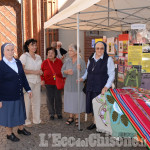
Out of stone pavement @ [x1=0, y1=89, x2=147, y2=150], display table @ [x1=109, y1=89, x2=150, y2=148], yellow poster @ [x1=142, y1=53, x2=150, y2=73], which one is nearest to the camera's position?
display table @ [x1=109, y1=89, x2=150, y2=148]

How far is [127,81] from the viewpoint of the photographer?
17.6 feet

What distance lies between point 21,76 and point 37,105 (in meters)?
1.07

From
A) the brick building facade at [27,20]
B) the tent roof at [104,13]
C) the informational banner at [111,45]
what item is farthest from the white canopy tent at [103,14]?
the brick building facade at [27,20]

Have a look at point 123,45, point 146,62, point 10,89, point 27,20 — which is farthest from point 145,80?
point 27,20

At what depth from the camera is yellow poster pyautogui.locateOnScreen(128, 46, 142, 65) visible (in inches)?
192

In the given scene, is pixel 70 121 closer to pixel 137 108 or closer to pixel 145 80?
pixel 145 80

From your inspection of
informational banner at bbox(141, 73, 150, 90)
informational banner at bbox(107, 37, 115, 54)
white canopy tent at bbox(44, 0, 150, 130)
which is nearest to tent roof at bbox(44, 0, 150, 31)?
white canopy tent at bbox(44, 0, 150, 130)

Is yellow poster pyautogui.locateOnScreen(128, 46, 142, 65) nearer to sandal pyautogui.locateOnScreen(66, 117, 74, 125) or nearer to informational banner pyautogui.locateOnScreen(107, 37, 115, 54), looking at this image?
informational banner pyautogui.locateOnScreen(107, 37, 115, 54)

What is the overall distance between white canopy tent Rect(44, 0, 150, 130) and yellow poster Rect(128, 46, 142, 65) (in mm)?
743

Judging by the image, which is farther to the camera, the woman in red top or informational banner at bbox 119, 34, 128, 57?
informational banner at bbox 119, 34, 128, 57

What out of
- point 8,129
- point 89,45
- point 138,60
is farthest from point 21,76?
point 89,45

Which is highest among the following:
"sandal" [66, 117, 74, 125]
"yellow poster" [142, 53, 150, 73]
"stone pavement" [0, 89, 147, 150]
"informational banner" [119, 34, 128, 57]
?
"informational banner" [119, 34, 128, 57]

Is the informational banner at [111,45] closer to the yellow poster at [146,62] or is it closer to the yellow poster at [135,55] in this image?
the yellow poster at [135,55]

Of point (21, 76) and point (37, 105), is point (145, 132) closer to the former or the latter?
point (21, 76)
